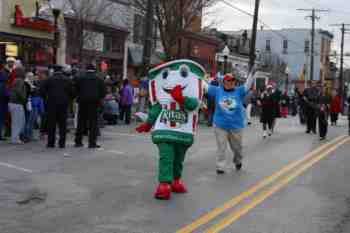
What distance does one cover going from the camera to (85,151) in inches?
544

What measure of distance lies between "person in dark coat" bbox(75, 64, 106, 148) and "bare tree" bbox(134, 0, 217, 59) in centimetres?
1637

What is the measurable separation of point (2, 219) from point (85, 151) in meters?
6.53

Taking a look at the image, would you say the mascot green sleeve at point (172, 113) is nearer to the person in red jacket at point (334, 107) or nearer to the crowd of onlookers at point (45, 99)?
the crowd of onlookers at point (45, 99)

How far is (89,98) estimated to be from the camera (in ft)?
46.3

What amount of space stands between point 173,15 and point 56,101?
17.2 metres

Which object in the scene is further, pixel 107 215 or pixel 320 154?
pixel 320 154

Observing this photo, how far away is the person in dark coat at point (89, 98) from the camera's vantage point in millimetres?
14125

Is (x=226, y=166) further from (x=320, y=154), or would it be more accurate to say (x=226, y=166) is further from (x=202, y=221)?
(x=202, y=221)

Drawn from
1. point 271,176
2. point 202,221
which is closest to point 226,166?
point 271,176

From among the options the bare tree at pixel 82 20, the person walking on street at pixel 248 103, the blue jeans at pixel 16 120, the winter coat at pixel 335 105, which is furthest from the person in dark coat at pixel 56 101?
the winter coat at pixel 335 105

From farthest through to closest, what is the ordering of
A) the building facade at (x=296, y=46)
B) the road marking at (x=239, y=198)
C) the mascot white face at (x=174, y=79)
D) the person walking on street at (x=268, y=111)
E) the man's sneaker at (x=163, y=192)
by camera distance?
the building facade at (x=296, y=46) → the person walking on street at (x=268, y=111) → the mascot white face at (x=174, y=79) → the man's sneaker at (x=163, y=192) → the road marking at (x=239, y=198)

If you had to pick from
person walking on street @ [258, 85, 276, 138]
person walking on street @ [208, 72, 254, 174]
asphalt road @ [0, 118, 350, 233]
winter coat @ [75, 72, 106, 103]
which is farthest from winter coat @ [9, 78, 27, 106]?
person walking on street @ [258, 85, 276, 138]

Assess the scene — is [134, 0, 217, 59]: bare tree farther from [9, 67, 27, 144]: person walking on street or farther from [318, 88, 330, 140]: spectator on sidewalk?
[9, 67, 27, 144]: person walking on street

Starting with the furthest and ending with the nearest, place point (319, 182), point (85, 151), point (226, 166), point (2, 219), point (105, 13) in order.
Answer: point (105, 13)
point (85, 151)
point (226, 166)
point (319, 182)
point (2, 219)
